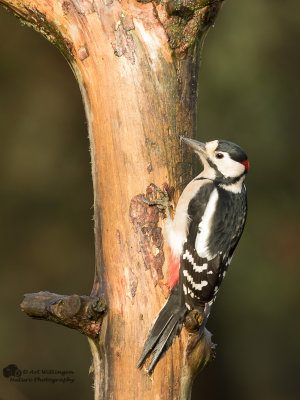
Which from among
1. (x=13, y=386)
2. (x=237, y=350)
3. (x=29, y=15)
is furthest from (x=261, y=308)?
(x=29, y=15)

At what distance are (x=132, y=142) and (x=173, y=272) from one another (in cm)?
51

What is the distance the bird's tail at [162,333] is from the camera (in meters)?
2.50

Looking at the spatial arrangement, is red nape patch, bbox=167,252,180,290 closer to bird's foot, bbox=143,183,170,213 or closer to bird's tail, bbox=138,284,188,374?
bird's tail, bbox=138,284,188,374

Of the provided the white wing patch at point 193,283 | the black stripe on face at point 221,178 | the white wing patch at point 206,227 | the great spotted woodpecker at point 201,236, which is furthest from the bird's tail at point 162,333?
the black stripe on face at point 221,178

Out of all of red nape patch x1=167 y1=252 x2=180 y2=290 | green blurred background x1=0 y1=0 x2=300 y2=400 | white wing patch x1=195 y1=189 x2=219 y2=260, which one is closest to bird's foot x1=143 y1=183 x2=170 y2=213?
red nape patch x1=167 y1=252 x2=180 y2=290

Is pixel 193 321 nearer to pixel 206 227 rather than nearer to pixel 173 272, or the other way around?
pixel 173 272

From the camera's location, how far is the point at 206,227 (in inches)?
116

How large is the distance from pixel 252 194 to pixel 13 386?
8.38 feet

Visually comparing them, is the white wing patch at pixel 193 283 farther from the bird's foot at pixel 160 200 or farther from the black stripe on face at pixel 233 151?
the black stripe on face at pixel 233 151

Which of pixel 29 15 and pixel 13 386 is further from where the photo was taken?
pixel 13 386

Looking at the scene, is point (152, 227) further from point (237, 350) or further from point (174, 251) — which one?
point (237, 350)

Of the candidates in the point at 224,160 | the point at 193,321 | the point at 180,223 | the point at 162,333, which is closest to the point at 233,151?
the point at 224,160

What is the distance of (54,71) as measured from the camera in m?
6.85

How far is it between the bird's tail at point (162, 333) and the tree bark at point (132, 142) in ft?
0.10
